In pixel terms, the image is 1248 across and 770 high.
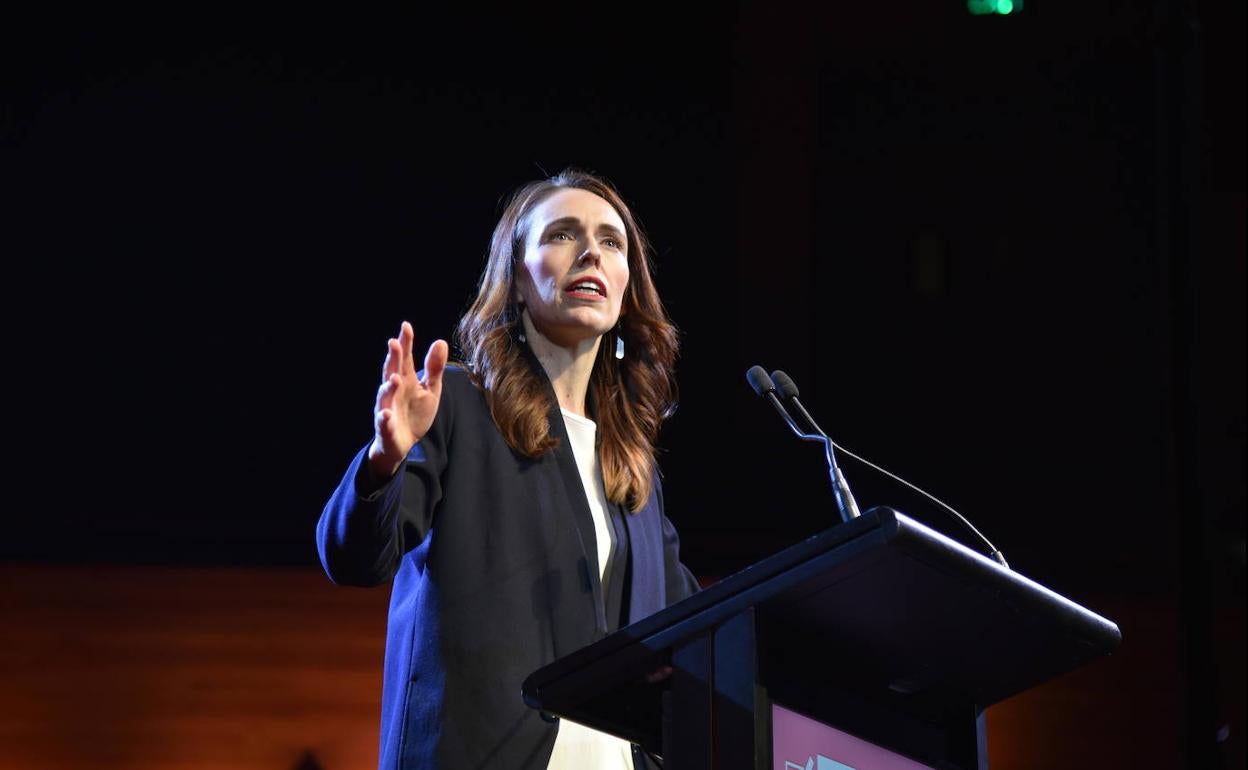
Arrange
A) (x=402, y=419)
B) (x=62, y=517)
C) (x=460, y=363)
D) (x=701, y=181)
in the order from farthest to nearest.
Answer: (x=701, y=181)
(x=62, y=517)
(x=460, y=363)
(x=402, y=419)

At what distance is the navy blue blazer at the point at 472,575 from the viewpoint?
1793 millimetres

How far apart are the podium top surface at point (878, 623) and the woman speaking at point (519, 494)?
416 millimetres

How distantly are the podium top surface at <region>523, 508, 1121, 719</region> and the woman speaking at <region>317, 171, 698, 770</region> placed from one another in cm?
42

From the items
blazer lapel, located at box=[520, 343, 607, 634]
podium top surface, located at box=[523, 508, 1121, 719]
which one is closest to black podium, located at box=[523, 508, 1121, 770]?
podium top surface, located at box=[523, 508, 1121, 719]

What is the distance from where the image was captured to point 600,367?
8.13 feet

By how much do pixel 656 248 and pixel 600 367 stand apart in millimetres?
1407

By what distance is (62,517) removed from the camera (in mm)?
3041

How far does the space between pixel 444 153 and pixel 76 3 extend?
1052 mm

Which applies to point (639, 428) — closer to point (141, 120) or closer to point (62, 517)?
point (62, 517)

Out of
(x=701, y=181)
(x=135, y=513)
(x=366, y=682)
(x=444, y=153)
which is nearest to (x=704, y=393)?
(x=701, y=181)

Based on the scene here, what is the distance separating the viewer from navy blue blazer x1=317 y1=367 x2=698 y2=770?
1793mm

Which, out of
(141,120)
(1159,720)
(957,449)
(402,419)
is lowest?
(1159,720)

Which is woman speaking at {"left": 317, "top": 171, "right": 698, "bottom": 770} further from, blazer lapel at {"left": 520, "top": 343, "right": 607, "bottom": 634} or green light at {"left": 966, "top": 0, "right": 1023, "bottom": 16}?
green light at {"left": 966, "top": 0, "right": 1023, "bottom": 16}

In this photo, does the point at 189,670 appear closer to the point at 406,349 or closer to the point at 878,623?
the point at 406,349
